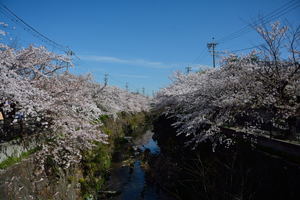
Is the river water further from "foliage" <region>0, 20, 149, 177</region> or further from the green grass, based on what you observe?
the green grass

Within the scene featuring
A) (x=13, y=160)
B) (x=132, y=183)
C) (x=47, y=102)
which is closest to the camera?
(x=13, y=160)

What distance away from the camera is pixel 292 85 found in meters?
5.75

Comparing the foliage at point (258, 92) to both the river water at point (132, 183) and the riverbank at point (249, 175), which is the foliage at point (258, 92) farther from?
the river water at point (132, 183)

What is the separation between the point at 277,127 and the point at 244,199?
221 centimetres

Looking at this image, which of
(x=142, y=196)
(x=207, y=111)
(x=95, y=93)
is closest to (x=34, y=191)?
(x=142, y=196)

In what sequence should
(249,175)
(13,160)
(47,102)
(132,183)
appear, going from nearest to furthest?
(249,175), (13,160), (47,102), (132,183)

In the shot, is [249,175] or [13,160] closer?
[249,175]

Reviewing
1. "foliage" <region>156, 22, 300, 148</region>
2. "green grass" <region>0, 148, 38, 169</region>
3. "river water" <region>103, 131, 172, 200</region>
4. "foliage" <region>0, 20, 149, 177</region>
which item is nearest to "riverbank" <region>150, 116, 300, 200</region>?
"foliage" <region>156, 22, 300, 148</region>

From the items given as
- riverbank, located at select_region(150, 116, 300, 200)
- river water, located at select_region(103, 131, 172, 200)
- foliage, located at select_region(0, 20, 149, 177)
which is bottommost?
river water, located at select_region(103, 131, 172, 200)

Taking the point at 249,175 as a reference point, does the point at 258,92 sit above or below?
above

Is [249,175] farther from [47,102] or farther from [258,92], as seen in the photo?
[47,102]

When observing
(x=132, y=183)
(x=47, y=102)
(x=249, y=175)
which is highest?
(x=47, y=102)

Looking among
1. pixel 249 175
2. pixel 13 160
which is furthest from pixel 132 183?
pixel 249 175

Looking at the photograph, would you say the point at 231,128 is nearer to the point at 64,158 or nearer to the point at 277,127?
the point at 277,127
